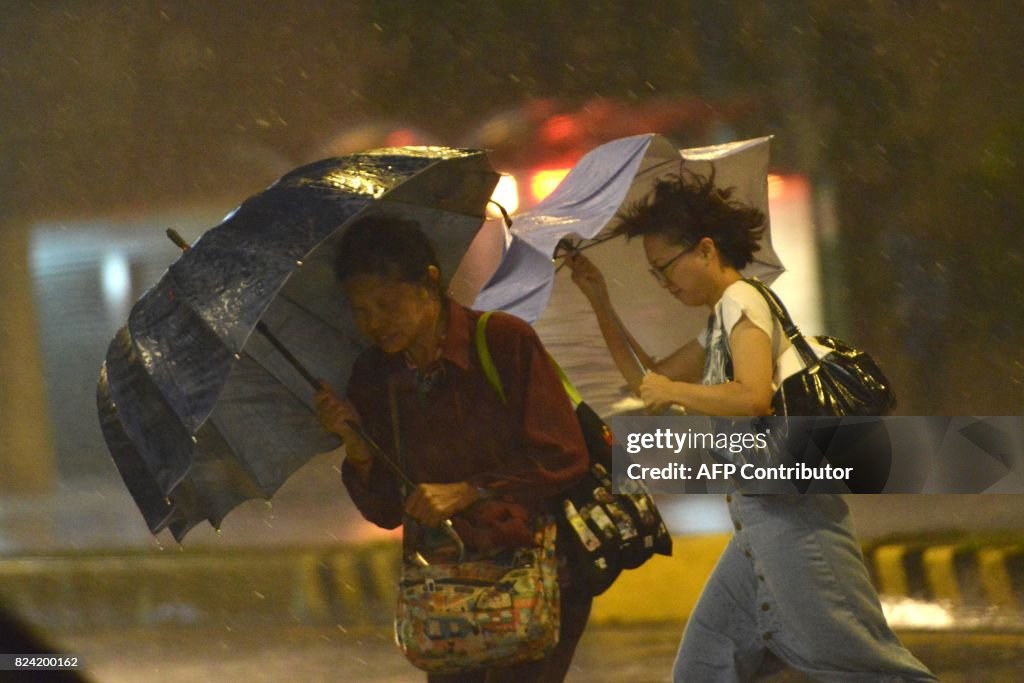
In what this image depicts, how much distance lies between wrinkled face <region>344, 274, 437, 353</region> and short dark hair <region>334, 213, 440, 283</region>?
0.8 inches

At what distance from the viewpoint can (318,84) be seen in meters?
3.87

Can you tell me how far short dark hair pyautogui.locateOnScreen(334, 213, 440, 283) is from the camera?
317 centimetres

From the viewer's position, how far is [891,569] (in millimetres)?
3660

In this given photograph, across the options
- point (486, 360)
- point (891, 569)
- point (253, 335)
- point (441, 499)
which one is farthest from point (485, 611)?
point (891, 569)

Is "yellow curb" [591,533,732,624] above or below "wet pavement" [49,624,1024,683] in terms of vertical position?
above

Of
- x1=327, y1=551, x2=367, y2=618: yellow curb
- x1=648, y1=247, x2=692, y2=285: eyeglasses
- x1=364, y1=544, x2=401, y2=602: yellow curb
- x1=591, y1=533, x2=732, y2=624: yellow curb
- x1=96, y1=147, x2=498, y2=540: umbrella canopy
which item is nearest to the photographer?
x1=96, y1=147, x2=498, y2=540: umbrella canopy

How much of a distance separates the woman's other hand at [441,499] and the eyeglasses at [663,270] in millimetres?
696

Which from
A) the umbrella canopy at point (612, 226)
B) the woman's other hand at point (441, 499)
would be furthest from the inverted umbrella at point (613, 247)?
the woman's other hand at point (441, 499)

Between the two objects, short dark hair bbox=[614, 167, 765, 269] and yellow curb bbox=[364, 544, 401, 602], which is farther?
yellow curb bbox=[364, 544, 401, 602]

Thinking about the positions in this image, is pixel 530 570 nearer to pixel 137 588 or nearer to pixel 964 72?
pixel 137 588

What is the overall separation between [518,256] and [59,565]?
180 centimetres

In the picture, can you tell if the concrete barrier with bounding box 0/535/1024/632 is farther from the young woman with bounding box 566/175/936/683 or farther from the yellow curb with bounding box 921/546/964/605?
the young woman with bounding box 566/175/936/683

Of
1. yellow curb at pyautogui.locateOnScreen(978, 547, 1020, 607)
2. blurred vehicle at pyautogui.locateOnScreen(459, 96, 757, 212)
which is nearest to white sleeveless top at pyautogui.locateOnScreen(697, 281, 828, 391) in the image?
blurred vehicle at pyautogui.locateOnScreen(459, 96, 757, 212)

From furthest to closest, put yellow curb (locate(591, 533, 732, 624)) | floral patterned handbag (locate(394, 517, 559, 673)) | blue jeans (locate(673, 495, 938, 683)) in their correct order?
1. yellow curb (locate(591, 533, 732, 624))
2. blue jeans (locate(673, 495, 938, 683))
3. floral patterned handbag (locate(394, 517, 559, 673))
